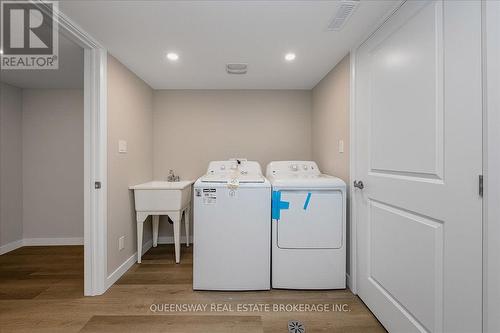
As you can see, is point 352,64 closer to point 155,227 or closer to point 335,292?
point 335,292

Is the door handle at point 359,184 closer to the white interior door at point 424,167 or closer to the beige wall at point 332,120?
the white interior door at point 424,167

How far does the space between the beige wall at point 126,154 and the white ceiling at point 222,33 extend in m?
0.19

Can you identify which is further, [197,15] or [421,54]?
[197,15]

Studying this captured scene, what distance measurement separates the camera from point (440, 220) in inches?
47.6

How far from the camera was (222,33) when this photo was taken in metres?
1.81

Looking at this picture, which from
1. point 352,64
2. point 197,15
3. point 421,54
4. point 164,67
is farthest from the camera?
point 164,67

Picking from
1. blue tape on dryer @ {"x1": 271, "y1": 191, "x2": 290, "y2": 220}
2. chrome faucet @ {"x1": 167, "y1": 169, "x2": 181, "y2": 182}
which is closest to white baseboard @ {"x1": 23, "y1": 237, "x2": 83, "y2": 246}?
chrome faucet @ {"x1": 167, "y1": 169, "x2": 181, "y2": 182}

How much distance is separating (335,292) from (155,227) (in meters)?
2.13

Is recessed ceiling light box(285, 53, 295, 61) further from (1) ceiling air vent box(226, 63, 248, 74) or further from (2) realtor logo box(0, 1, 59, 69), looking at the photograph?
(2) realtor logo box(0, 1, 59, 69)

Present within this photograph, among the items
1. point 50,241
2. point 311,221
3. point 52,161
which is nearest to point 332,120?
point 311,221

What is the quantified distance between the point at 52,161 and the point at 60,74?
1161 mm

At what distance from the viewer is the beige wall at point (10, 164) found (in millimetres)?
2922

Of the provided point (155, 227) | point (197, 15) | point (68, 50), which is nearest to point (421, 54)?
point (197, 15)

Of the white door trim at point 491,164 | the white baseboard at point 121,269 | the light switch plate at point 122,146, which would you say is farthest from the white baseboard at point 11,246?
the white door trim at point 491,164
